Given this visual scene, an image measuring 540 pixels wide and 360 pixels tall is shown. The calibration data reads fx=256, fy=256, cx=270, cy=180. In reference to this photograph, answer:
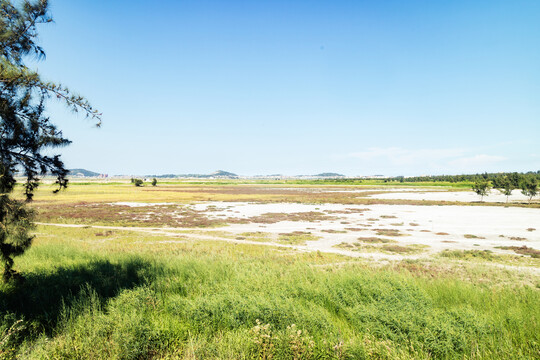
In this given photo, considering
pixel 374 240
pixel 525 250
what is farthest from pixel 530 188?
pixel 374 240

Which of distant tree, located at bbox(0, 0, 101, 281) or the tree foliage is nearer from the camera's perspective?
distant tree, located at bbox(0, 0, 101, 281)

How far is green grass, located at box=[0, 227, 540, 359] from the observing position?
5.12 m

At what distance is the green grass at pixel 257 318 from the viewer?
201 inches

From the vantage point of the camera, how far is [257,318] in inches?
256

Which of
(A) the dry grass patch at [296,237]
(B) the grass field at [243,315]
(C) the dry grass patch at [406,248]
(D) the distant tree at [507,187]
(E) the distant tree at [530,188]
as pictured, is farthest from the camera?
(D) the distant tree at [507,187]

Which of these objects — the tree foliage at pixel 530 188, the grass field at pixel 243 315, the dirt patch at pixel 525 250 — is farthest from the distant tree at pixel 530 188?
the grass field at pixel 243 315

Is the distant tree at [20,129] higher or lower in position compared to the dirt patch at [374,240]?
higher

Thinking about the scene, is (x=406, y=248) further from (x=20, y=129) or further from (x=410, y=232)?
(x=20, y=129)

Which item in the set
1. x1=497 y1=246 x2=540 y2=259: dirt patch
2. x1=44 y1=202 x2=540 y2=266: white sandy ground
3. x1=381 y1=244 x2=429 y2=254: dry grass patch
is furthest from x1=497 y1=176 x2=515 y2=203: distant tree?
x1=381 y1=244 x2=429 y2=254: dry grass patch

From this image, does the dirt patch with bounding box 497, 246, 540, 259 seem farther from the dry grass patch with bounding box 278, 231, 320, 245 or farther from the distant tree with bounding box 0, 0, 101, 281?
the distant tree with bounding box 0, 0, 101, 281

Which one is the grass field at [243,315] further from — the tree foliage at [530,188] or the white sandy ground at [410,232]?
the tree foliage at [530,188]

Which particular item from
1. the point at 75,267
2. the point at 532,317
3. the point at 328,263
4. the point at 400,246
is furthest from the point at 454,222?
the point at 75,267

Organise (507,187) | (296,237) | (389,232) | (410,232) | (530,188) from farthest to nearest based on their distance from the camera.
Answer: (507,187)
(530,188)
(410,232)
(389,232)
(296,237)

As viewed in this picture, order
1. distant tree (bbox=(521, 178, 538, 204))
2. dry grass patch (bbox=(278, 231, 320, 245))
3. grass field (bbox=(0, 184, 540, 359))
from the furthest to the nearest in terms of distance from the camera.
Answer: distant tree (bbox=(521, 178, 538, 204)) < dry grass patch (bbox=(278, 231, 320, 245)) < grass field (bbox=(0, 184, 540, 359))
